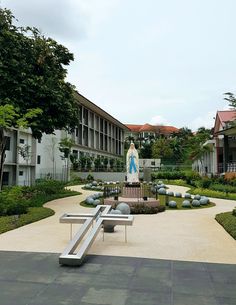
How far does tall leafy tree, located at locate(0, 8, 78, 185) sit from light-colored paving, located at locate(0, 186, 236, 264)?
776 centimetres

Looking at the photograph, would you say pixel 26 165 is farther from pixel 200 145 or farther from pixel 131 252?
pixel 131 252

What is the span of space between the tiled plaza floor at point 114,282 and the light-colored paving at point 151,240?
76 centimetres

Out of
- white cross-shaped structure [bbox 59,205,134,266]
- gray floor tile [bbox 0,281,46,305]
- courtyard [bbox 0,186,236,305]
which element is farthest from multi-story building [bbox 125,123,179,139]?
gray floor tile [bbox 0,281,46,305]

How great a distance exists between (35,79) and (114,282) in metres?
15.3

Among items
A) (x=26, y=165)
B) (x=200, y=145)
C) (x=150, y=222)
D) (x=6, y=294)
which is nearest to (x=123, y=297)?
(x=6, y=294)

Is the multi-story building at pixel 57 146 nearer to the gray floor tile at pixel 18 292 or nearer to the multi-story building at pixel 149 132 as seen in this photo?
the gray floor tile at pixel 18 292

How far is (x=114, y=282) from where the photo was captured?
5.94 m

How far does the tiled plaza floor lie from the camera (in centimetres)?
513

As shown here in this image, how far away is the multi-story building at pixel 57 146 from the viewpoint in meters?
33.0

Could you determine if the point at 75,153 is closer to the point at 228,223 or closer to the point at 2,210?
the point at 2,210

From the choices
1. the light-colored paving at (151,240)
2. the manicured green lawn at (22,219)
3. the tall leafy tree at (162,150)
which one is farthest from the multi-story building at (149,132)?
the light-colored paving at (151,240)

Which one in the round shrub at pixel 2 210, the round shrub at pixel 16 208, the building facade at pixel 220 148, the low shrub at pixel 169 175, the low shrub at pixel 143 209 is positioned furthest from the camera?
the low shrub at pixel 169 175

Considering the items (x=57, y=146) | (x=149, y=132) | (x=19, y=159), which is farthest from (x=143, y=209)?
(x=149, y=132)

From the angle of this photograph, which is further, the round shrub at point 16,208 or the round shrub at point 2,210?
the round shrub at point 16,208
